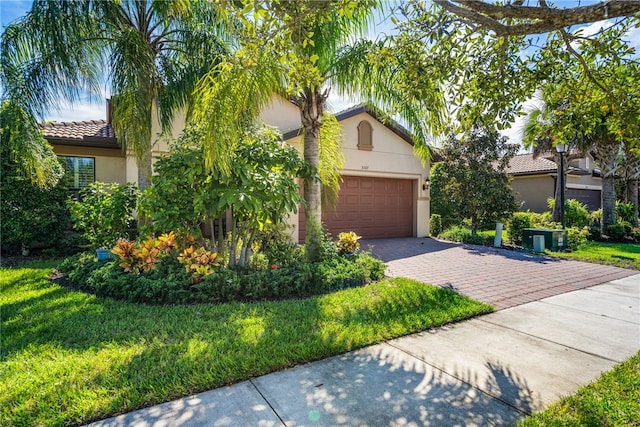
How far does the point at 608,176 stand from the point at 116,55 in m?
18.3

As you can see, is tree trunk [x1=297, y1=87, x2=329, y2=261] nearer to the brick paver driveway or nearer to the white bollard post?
the brick paver driveway

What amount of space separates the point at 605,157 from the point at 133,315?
1847 cm

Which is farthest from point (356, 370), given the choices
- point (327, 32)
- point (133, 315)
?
point (327, 32)

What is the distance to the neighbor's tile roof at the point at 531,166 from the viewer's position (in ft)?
62.5

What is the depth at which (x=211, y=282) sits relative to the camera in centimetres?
536

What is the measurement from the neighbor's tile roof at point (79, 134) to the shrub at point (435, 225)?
12.6 meters

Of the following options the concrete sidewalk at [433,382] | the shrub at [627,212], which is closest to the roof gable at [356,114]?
the concrete sidewalk at [433,382]

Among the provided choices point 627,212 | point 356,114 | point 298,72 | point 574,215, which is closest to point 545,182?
point 627,212

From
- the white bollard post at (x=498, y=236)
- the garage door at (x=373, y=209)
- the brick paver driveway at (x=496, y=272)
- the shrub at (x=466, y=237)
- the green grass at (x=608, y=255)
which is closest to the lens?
the brick paver driveway at (x=496, y=272)

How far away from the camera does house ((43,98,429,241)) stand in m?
10.2

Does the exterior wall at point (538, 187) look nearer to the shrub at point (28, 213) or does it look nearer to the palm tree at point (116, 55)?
the palm tree at point (116, 55)

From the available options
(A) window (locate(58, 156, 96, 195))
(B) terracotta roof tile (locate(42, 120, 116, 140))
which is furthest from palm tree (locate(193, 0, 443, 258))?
(A) window (locate(58, 156, 96, 195))

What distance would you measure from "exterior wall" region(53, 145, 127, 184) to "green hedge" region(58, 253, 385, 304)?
16.1 ft

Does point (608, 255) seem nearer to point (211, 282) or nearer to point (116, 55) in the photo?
point (211, 282)
